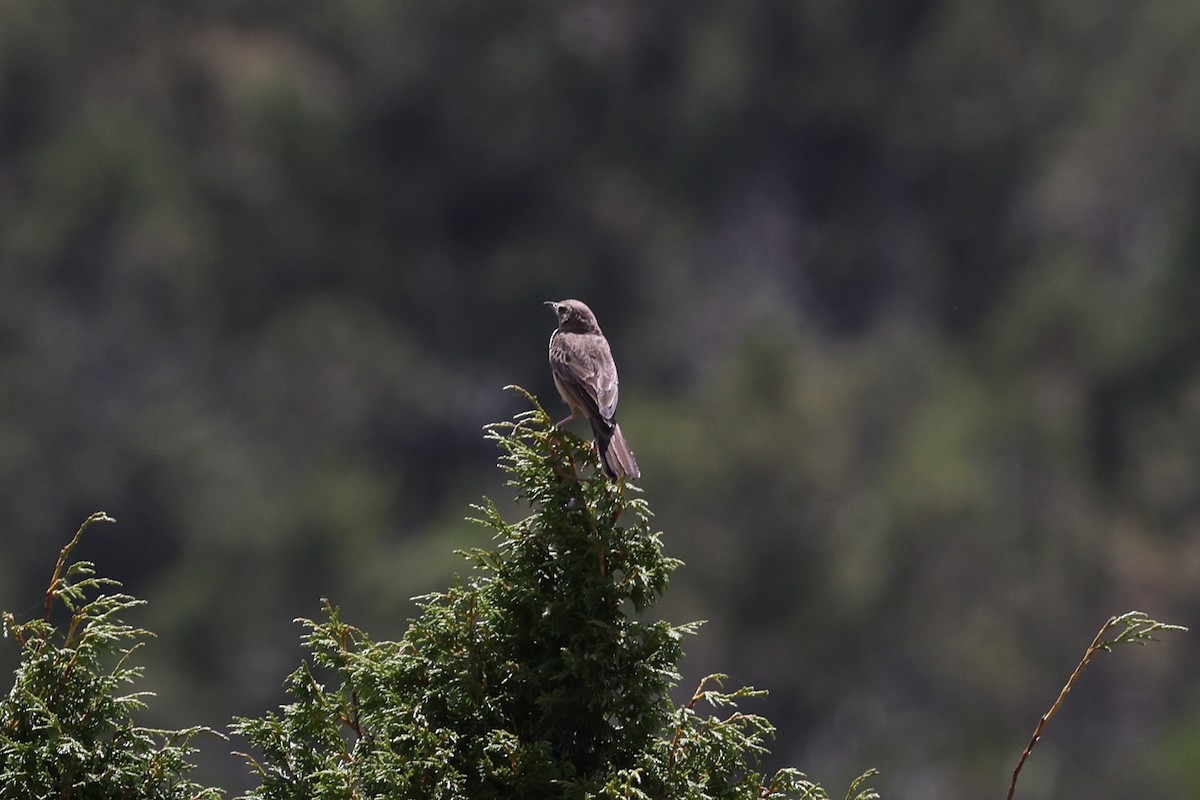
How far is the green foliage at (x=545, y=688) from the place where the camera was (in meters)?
6.39

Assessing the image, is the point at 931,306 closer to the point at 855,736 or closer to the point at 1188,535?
the point at 1188,535

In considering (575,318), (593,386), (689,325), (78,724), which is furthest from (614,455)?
(689,325)

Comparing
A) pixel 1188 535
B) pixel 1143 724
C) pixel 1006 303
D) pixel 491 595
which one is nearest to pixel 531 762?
pixel 491 595

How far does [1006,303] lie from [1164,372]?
10179 mm

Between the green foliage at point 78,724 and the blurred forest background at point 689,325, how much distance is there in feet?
153

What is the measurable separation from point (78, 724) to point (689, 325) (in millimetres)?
72378

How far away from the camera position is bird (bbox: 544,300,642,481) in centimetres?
763

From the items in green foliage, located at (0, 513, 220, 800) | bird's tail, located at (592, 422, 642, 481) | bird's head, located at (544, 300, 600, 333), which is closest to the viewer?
green foliage, located at (0, 513, 220, 800)

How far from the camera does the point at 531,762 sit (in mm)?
6316

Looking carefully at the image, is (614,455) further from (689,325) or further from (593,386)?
(689,325)

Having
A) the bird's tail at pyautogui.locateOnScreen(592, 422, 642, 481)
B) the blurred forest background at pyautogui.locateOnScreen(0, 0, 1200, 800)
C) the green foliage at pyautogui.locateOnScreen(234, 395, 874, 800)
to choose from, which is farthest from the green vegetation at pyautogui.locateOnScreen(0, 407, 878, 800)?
the blurred forest background at pyautogui.locateOnScreen(0, 0, 1200, 800)

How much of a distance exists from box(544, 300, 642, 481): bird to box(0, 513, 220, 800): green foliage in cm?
166

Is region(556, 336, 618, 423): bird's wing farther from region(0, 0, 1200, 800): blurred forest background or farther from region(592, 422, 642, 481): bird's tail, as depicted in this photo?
region(0, 0, 1200, 800): blurred forest background

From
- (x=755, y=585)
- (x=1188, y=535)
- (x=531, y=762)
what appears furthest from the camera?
(x=1188, y=535)
